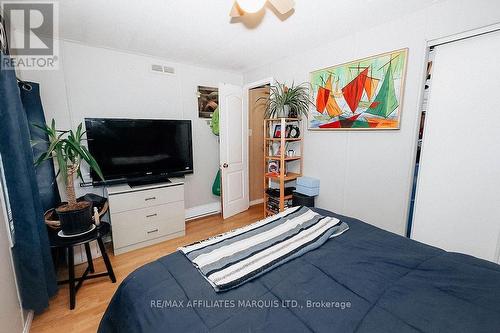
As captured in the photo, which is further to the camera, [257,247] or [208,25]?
[208,25]

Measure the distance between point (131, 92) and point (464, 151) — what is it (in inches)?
138

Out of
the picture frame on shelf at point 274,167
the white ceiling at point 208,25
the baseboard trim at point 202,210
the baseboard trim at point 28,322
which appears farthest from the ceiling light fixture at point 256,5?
the baseboard trim at point 202,210

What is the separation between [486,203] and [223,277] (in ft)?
6.84

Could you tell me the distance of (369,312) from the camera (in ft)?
2.94

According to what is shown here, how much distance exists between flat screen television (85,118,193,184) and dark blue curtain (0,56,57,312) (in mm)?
821

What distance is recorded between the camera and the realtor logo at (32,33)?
1775 millimetres

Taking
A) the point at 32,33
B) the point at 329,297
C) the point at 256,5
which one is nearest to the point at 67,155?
the point at 32,33

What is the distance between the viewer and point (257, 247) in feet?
4.31

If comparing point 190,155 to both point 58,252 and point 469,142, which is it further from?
point 469,142

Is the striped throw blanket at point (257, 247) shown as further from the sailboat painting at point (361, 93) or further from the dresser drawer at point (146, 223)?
the dresser drawer at point (146, 223)

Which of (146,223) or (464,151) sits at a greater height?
(464,151)

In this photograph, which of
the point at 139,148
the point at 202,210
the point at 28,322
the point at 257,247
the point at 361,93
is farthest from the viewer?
the point at 202,210

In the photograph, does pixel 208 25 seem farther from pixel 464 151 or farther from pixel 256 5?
pixel 464 151

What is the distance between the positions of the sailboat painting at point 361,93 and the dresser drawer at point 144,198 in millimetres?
1959
